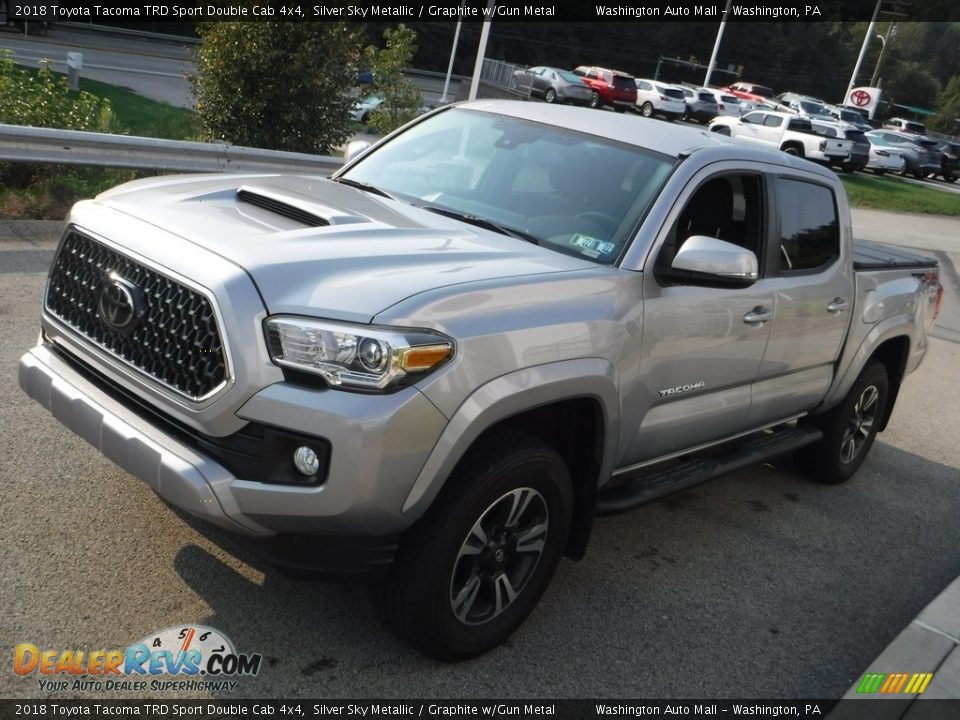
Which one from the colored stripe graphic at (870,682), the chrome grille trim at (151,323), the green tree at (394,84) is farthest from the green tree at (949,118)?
the chrome grille trim at (151,323)

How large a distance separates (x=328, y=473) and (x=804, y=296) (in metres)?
2.88

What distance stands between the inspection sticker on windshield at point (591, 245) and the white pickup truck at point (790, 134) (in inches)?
1273

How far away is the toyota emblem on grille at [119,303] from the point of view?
339cm

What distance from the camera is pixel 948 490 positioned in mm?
6617

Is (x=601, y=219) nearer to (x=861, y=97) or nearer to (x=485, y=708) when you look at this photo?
(x=485, y=708)

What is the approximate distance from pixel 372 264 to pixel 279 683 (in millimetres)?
1411

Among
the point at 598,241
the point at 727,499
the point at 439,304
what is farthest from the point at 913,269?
the point at 439,304

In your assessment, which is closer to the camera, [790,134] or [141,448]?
[141,448]

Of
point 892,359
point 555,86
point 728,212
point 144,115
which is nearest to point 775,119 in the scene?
point 555,86

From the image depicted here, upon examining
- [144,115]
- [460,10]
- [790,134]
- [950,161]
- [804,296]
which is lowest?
[144,115]

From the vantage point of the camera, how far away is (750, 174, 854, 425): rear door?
4.91 metres

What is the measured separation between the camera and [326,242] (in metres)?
3.55

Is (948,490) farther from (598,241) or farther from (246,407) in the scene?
(246,407)

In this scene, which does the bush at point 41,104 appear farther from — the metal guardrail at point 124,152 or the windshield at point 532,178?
the windshield at point 532,178
